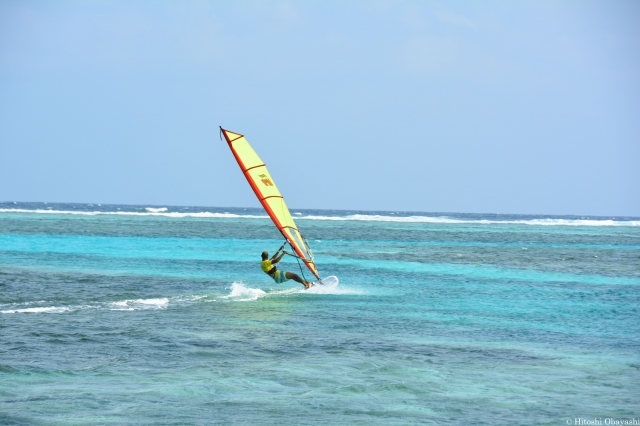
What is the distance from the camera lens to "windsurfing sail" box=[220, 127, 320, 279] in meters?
16.7

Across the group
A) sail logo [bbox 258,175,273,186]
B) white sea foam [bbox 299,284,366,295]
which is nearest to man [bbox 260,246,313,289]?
white sea foam [bbox 299,284,366,295]

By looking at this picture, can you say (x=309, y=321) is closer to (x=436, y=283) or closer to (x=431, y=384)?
(x=431, y=384)

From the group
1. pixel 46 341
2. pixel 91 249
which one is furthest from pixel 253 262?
pixel 46 341

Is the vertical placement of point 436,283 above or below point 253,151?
below

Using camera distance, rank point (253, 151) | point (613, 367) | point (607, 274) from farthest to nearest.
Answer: point (607, 274), point (253, 151), point (613, 367)

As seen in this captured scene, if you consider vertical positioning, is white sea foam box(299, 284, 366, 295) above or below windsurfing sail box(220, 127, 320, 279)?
below

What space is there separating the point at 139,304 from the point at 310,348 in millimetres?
5123

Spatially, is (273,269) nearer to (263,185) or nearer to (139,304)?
(263,185)

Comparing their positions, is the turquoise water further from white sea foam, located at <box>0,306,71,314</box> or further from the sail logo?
the sail logo

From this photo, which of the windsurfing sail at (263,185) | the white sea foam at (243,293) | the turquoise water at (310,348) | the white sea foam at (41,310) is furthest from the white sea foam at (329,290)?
the white sea foam at (41,310)

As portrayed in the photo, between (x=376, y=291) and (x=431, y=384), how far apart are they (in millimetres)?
9384

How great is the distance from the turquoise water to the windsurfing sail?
1.43 m

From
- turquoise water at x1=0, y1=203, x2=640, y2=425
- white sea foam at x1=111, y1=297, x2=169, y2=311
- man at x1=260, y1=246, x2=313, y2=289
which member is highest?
man at x1=260, y1=246, x2=313, y2=289

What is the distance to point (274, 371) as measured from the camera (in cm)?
952
